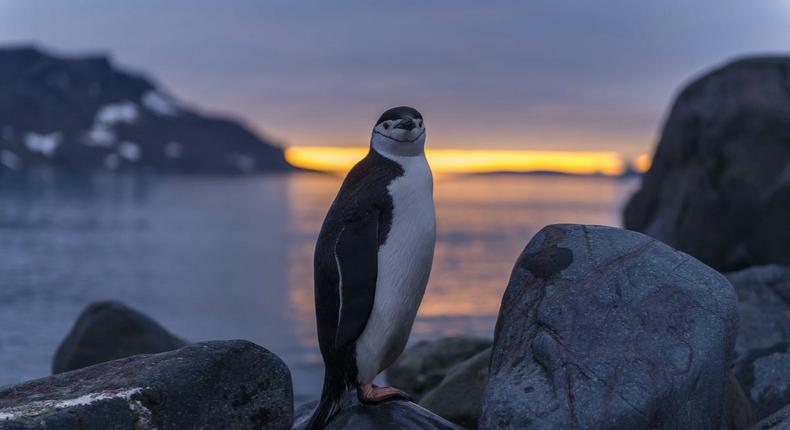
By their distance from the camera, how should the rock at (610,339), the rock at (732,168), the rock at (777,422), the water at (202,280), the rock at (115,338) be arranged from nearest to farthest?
1. the rock at (610,339)
2. the rock at (777,422)
3. the rock at (115,338)
4. the rock at (732,168)
5. the water at (202,280)

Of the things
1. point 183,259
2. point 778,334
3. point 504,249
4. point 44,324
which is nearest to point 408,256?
point 778,334

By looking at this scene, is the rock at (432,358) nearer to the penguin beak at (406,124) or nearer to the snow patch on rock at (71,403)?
the penguin beak at (406,124)

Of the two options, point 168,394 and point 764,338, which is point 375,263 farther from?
→ point 764,338

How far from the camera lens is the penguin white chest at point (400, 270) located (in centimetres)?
624

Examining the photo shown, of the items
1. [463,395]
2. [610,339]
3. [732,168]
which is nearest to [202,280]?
[732,168]

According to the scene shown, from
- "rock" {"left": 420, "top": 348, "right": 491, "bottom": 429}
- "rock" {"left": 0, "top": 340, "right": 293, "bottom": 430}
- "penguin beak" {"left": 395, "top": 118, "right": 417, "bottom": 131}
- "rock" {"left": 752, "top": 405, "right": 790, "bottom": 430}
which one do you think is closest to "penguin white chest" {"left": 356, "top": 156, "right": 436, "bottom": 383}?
"penguin beak" {"left": 395, "top": 118, "right": 417, "bottom": 131}

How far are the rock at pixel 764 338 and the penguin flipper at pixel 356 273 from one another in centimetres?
332

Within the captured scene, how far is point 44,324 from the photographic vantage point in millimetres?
22422

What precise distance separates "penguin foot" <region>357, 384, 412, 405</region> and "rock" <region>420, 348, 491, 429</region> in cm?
100

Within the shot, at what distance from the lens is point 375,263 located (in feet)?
20.3

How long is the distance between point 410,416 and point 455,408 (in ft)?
3.79

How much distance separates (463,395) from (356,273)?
1.82 meters

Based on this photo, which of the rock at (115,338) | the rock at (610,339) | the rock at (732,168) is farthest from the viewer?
the rock at (732,168)

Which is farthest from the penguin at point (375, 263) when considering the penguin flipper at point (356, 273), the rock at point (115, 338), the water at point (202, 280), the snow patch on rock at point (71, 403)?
the water at point (202, 280)
